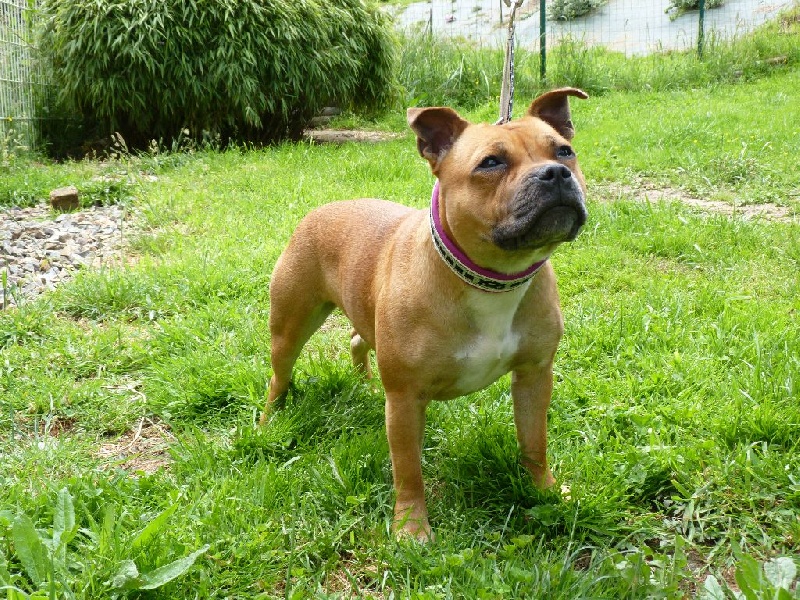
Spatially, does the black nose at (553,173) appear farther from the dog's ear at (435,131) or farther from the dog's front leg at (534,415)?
the dog's front leg at (534,415)

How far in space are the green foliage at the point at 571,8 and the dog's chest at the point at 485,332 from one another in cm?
1747

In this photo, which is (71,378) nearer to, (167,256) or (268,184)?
(167,256)

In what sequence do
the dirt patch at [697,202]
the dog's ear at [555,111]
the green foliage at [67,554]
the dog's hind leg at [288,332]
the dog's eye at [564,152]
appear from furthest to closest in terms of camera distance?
the dirt patch at [697,202] → the dog's hind leg at [288,332] → the dog's ear at [555,111] → the dog's eye at [564,152] → the green foliage at [67,554]

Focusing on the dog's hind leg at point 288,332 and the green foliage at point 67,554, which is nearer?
the green foliage at point 67,554

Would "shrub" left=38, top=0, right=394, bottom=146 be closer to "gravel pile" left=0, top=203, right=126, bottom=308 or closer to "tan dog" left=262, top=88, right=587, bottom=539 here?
"gravel pile" left=0, top=203, right=126, bottom=308

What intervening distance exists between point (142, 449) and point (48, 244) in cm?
320

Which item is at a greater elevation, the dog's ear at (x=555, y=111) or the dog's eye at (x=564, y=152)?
the dog's ear at (x=555, y=111)

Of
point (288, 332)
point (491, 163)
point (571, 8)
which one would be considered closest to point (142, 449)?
point (288, 332)

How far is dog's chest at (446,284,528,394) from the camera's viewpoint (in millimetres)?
2451

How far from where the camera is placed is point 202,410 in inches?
135

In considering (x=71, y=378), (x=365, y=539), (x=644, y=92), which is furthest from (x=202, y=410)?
(x=644, y=92)

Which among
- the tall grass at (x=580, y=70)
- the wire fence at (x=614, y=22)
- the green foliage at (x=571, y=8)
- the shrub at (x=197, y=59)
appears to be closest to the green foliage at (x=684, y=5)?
the wire fence at (x=614, y=22)

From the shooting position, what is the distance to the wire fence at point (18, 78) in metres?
8.80

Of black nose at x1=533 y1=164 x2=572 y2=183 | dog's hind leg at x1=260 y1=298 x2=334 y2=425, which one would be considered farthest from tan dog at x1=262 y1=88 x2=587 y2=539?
dog's hind leg at x1=260 y1=298 x2=334 y2=425
